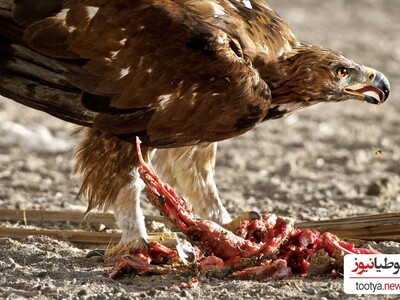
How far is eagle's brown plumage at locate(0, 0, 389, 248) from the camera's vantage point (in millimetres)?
6781

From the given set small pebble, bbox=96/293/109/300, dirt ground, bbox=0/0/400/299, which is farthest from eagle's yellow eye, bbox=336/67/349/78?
small pebble, bbox=96/293/109/300

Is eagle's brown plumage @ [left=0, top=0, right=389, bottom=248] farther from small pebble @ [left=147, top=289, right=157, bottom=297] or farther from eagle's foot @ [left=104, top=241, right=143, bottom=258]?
small pebble @ [left=147, top=289, right=157, bottom=297]

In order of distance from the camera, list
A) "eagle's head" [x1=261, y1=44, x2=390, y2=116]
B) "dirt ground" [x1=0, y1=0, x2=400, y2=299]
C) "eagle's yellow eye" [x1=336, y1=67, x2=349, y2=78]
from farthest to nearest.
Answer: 1. "eagle's yellow eye" [x1=336, y1=67, x2=349, y2=78]
2. "eagle's head" [x1=261, y1=44, x2=390, y2=116]
3. "dirt ground" [x1=0, y1=0, x2=400, y2=299]

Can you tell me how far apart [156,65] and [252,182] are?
4.13 metres

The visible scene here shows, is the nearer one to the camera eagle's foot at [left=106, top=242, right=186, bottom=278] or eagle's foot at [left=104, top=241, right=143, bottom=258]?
eagle's foot at [left=106, top=242, right=186, bottom=278]

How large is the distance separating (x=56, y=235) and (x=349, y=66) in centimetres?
241

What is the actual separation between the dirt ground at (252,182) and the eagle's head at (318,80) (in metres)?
1.21

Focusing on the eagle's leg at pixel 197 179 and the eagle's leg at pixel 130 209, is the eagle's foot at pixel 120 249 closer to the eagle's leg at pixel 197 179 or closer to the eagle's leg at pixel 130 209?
the eagle's leg at pixel 130 209

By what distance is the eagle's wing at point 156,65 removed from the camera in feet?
22.2

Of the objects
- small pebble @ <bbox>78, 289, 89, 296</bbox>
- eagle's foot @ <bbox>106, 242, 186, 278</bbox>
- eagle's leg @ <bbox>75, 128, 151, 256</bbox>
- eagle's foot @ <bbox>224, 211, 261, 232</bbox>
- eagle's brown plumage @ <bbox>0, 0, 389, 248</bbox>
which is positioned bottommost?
small pebble @ <bbox>78, 289, 89, 296</bbox>

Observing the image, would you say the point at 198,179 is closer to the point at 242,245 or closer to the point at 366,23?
the point at 242,245

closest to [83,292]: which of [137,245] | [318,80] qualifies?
[137,245]

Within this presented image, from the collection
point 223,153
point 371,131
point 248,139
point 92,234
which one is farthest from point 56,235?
point 371,131

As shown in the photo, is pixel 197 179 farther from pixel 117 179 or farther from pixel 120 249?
pixel 120 249
